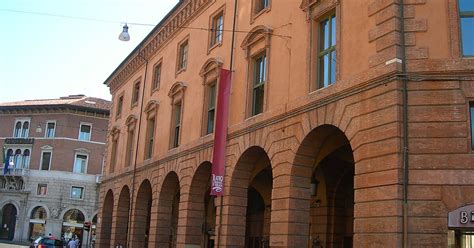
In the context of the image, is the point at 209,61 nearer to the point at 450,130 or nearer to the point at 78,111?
the point at 450,130

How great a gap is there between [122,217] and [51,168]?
31.2 meters

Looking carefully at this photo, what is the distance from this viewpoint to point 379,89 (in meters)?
13.5


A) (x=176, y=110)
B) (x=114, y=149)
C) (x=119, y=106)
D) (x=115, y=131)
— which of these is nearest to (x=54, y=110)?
A: (x=119, y=106)

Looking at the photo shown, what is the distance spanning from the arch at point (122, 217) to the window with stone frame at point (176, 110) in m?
7.81

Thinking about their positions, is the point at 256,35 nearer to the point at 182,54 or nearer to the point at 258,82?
the point at 258,82

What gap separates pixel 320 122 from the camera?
609 inches

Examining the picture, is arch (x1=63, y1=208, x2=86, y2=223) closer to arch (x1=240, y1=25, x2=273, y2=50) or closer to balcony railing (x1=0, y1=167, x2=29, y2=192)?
balcony railing (x1=0, y1=167, x2=29, y2=192)

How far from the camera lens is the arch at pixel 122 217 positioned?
33341 millimetres

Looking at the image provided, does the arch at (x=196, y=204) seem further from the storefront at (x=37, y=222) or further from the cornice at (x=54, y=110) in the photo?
the cornice at (x=54, y=110)

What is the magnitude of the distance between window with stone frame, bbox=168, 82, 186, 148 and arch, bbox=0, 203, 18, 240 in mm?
41677

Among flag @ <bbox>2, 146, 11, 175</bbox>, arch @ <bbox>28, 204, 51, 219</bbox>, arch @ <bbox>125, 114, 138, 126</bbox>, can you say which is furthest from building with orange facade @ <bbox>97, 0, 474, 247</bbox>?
flag @ <bbox>2, 146, 11, 175</bbox>

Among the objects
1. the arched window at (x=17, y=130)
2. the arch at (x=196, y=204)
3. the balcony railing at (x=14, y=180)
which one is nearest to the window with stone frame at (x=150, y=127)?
the arch at (x=196, y=204)

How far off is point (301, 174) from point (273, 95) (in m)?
3.02

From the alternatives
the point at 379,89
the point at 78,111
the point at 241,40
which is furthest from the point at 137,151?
the point at 78,111
